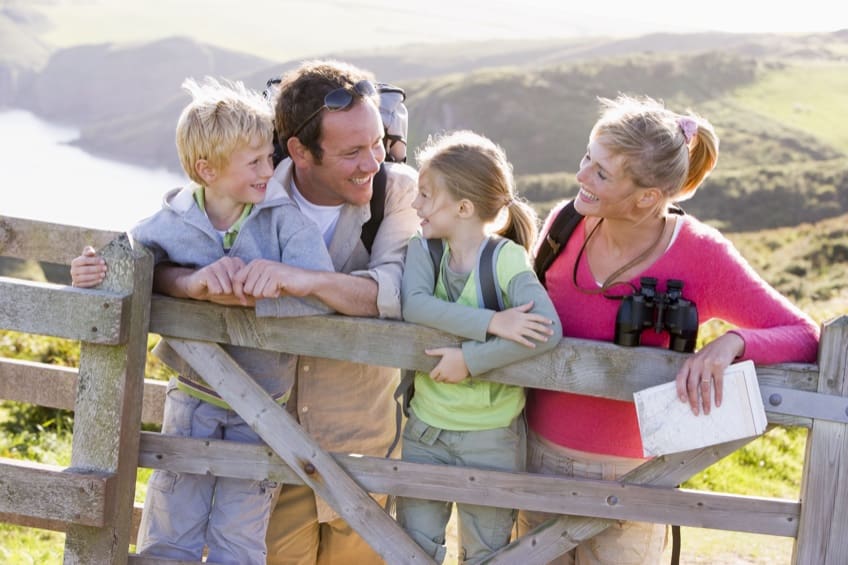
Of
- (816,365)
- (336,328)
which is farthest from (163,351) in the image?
(816,365)

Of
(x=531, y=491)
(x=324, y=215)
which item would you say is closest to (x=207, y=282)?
(x=324, y=215)

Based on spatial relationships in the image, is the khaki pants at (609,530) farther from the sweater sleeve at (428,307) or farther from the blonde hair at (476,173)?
the blonde hair at (476,173)

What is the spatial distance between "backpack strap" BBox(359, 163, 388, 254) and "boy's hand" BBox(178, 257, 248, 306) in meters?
0.71

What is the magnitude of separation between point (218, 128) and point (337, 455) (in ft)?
4.13

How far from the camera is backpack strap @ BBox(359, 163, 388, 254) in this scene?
12.8 ft

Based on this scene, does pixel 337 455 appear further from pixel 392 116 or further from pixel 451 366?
pixel 392 116

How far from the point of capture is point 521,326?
314 centimetres

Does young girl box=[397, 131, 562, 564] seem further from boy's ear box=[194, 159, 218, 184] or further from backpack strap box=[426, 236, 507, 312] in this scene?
boy's ear box=[194, 159, 218, 184]

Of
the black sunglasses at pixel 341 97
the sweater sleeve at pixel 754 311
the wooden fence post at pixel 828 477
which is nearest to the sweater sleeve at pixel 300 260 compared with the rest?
the black sunglasses at pixel 341 97

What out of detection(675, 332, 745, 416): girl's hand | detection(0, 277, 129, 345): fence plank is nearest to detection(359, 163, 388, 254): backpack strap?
detection(0, 277, 129, 345): fence plank

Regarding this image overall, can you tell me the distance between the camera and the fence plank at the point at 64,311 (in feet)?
10.8

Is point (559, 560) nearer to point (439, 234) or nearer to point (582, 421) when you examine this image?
point (582, 421)

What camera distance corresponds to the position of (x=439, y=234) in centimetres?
Result: 349

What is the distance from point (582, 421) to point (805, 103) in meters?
67.3
